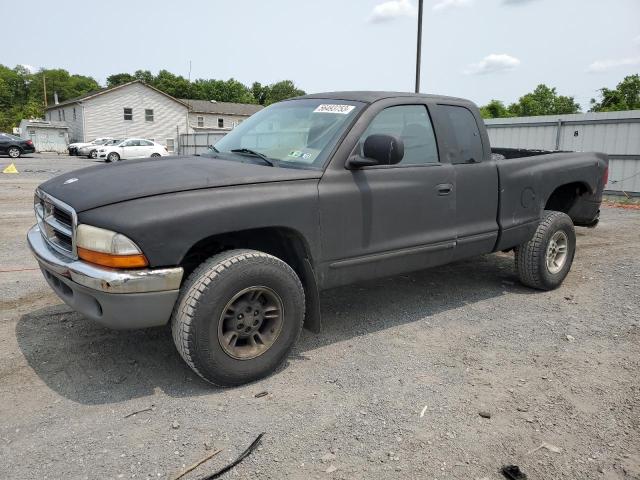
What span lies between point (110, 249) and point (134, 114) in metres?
45.1

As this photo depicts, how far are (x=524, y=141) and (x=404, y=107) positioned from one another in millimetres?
12673

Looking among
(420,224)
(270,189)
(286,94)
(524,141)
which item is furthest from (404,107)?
(286,94)

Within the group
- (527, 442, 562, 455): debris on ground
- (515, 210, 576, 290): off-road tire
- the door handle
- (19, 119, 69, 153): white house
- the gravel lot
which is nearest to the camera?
the gravel lot

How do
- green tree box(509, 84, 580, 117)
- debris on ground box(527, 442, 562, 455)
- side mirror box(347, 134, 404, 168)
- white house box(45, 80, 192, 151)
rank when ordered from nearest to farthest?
debris on ground box(527, 442, 562, 455) < side mirror box(347, 134, 404, 168) < white house box(45, 80, 192, 151) < green tree box(509, 84, 580, 117)

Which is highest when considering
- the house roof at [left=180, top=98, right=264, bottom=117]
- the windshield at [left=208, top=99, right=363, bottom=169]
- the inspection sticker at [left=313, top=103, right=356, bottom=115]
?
the house roof at [left=180, top=98, right=264, bottom=117]

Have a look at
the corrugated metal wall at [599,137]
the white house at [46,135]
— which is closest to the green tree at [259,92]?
the white house at [46,135]

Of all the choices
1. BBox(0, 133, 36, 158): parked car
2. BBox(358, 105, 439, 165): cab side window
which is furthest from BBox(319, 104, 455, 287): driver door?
BBox(0, 133, 36, 158): parked car

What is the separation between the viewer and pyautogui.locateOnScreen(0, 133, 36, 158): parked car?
97.6ft

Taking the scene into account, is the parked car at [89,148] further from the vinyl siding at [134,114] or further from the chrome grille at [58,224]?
the chrome grille at [58,224]

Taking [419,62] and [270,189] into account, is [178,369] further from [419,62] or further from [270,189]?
[419,62]

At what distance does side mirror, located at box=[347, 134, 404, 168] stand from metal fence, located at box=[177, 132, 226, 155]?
27.6 metres

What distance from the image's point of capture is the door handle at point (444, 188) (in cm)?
408

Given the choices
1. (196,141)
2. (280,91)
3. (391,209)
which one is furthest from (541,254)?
(280,91)

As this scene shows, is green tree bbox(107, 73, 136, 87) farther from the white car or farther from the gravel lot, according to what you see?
the gravel lot
